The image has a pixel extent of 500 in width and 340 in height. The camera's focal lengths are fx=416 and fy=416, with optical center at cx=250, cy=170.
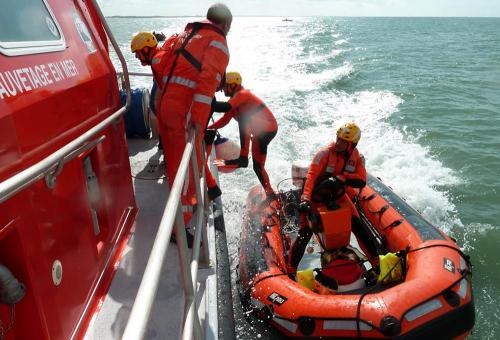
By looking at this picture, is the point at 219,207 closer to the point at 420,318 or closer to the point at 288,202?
the point at 288,202

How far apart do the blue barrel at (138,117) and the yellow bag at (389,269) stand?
297cm

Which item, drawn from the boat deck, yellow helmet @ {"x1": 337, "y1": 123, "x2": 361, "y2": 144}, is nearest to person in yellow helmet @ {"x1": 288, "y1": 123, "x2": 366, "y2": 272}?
yellow helmet @ {"x1": 337, "y1": 123, "x2": 361, "y2": 144}

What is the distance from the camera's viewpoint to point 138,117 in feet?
15.8

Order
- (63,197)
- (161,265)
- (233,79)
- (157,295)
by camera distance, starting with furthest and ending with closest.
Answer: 1. (233,79)
2. (157,295)
3. (63,197)
4. (161,265)

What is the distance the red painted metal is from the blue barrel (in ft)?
6.39

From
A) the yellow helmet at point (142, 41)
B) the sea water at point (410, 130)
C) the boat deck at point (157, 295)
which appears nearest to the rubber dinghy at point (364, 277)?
the sea water at point (410, 130)

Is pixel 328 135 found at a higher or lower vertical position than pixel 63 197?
lower

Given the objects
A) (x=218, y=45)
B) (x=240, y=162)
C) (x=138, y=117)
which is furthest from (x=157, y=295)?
(x=138, y=117)

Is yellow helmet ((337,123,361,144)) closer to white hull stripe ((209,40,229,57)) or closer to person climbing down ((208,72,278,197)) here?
person climbing down ((208,72,278,197))

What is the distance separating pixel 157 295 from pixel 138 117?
114 inches

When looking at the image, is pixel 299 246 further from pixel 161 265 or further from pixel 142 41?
pixel 161 265

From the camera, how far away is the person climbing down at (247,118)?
4.56 metres

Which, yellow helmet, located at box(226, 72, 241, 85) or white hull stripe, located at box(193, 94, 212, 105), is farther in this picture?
yellow helmet, located at box(226, 72, 241, 85)

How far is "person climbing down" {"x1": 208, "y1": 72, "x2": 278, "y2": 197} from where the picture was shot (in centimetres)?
456
